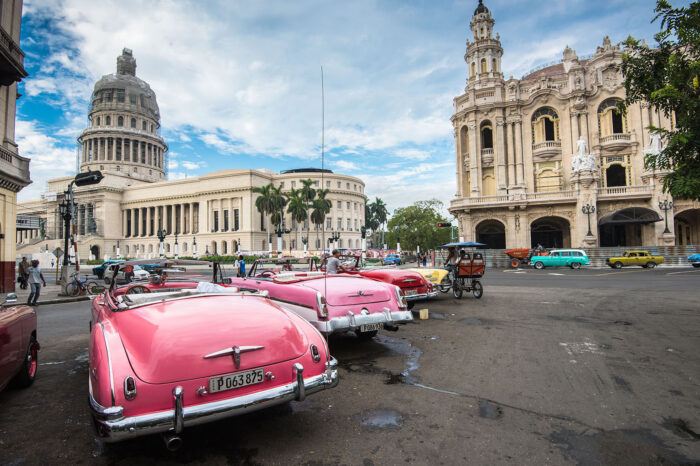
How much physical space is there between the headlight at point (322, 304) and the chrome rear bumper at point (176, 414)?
2.19m

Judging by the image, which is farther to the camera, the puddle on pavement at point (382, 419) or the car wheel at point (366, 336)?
the car wheel at point (366, 336)

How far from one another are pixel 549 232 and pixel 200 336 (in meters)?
42.9

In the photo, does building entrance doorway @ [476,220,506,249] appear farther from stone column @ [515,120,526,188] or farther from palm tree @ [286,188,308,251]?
palm tree @ [286,188,308,251]

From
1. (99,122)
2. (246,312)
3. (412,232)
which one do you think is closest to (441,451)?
(246,312)

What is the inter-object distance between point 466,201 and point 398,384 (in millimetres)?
37118

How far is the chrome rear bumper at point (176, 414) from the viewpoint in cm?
242

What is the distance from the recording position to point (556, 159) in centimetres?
3812

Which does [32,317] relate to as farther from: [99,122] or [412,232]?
[99,122]

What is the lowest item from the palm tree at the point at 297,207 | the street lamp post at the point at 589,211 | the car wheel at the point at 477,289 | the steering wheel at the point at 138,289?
the car wheel at the point at 477,289

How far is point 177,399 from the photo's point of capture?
2.53 meters

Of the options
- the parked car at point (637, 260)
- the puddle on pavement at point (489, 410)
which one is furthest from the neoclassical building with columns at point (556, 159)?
the puddle on pavement at point (489, 410)

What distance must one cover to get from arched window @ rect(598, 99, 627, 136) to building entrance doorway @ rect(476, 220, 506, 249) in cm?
1337

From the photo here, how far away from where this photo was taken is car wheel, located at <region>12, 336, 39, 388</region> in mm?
4324

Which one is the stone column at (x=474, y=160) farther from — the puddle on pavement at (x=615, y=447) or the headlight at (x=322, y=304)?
the puddle on pavement at (x=615, y=447)
